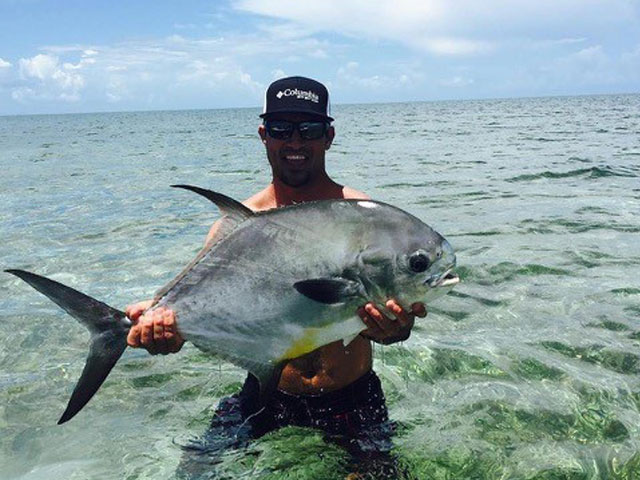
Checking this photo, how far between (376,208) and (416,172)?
729 inches

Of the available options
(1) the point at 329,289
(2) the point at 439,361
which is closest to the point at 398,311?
(1) the point at 329,289

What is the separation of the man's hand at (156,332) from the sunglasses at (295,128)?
1.33 meters

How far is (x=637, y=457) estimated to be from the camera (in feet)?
14.9

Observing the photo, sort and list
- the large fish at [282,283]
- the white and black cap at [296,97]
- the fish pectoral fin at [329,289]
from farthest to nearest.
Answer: the white and black cap at [296,97], the large fish at [282,283], the fish pectoral fin at [329,289]

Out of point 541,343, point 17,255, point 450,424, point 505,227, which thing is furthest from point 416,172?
point 450,424

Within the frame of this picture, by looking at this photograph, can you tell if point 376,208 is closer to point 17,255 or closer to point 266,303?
point 266,303

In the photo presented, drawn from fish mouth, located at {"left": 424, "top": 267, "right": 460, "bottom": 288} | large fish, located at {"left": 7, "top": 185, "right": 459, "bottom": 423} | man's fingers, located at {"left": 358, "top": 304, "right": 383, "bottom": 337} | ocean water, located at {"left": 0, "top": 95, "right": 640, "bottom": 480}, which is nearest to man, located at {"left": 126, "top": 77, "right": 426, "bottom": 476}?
ocean water, located at {"left": 0, "top": 95, "right": 640, "bottom": 480}

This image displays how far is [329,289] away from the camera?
10.2 feet

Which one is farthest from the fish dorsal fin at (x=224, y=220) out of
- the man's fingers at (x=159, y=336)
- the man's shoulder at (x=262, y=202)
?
the man's shoulder at (x=262, y=202)

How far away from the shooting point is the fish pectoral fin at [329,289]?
309cm

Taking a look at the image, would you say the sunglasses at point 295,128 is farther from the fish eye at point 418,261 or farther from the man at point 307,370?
the fish eye at point 418,261

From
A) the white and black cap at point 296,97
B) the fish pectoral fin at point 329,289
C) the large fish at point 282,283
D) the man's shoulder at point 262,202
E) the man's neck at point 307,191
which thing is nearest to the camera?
the fish pectoral fin at point 329,289

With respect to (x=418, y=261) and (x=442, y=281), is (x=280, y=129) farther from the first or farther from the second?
(x=442, y=281)

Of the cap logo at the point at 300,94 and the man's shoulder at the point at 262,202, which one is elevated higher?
the cap logo at the point at 300,94
